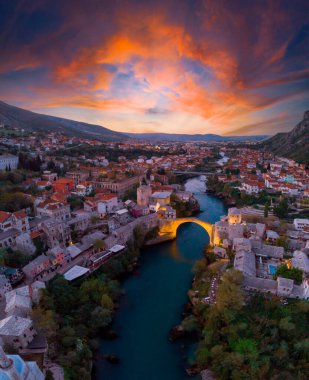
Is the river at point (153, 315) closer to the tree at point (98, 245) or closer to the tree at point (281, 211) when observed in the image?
the tree at point (98, 245)

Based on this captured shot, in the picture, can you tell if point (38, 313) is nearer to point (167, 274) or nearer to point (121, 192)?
Answer: point (167, 274)

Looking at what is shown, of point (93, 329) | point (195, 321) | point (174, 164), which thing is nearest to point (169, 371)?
point (195, 321)

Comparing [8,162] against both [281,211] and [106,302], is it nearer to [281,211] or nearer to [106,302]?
[106,302]

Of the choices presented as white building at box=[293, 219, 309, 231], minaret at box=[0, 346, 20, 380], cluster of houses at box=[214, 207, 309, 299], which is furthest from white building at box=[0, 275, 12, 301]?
white building at box=[293, 219, 309, 231]

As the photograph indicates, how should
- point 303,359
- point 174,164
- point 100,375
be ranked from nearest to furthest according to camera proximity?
1. point 303,359
2. point 100,375
3. point 174,164

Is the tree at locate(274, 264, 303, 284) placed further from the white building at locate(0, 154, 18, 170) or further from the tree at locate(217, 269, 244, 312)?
the white building at locate(0, 154, 18, 170)

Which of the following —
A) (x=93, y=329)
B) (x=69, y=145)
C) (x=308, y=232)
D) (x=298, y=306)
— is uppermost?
(x=69, y=145)
